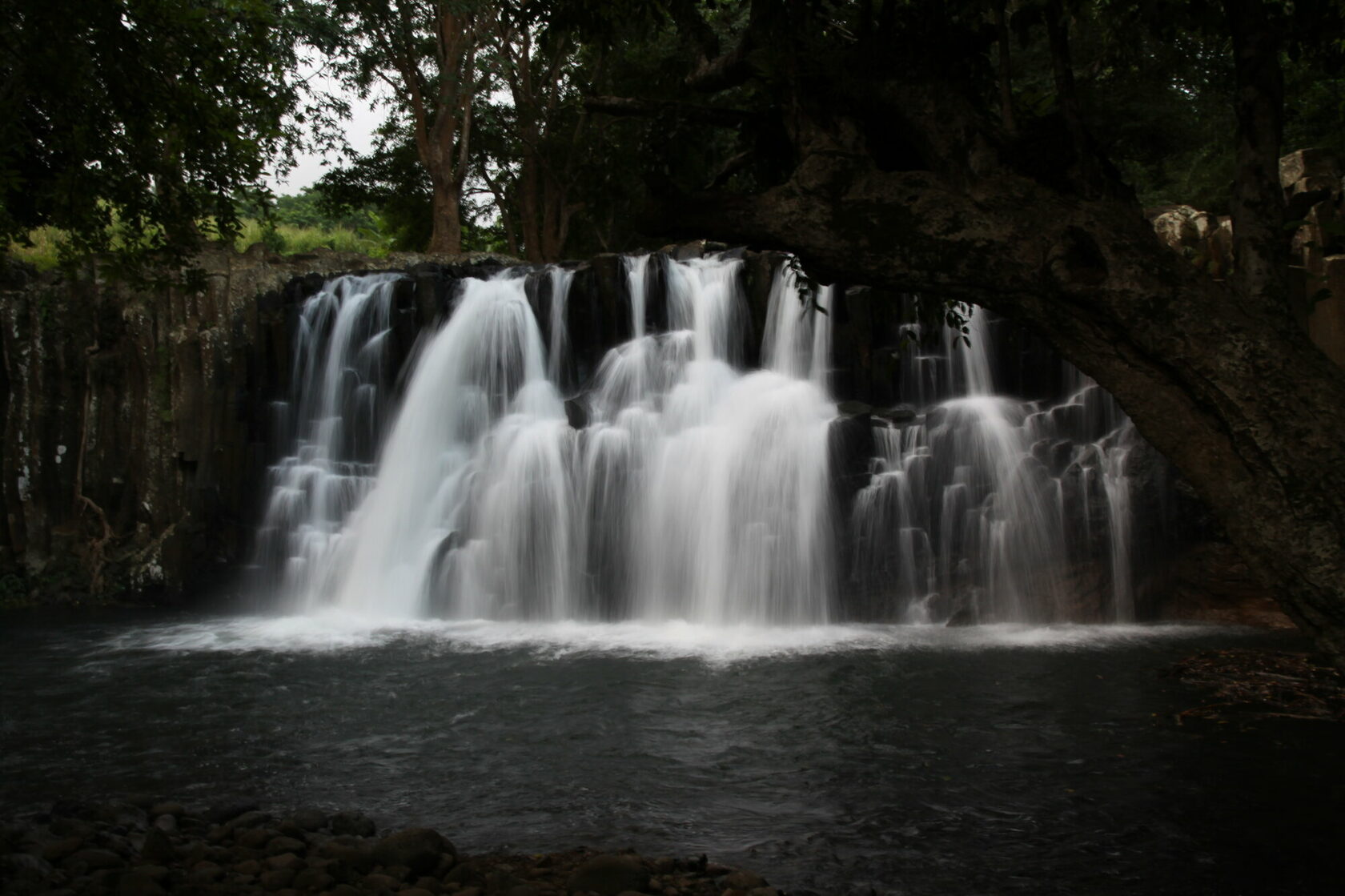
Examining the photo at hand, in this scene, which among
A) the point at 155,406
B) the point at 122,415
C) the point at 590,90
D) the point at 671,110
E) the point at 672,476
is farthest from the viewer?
the point at 122,415

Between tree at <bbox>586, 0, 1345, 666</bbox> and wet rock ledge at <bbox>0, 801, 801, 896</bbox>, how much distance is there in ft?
9.26

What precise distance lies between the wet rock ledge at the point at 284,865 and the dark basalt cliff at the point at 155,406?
1301cm

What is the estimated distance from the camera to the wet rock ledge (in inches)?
196

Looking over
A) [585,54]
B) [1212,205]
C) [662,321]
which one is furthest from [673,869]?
[585,54]

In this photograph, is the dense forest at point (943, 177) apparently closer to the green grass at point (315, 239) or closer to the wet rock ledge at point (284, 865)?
the wet rock ledge at point (284, 865)

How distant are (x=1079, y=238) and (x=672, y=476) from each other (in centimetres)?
1135

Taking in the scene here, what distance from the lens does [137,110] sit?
23.6 feet

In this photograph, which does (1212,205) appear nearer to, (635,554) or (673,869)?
(635,554)

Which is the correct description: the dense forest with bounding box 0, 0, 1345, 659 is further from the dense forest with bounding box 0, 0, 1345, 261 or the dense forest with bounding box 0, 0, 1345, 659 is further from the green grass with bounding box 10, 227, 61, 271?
the green grass with bounding box 10, 227, 61, 271

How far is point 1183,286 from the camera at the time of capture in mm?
4891

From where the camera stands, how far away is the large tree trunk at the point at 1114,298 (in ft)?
15.0

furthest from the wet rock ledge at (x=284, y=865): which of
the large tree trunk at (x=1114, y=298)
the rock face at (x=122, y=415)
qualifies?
the rock face at (x=122, y=415)

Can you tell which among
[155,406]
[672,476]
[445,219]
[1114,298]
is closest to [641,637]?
[672,476]

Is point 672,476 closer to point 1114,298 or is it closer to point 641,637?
point 641,637
